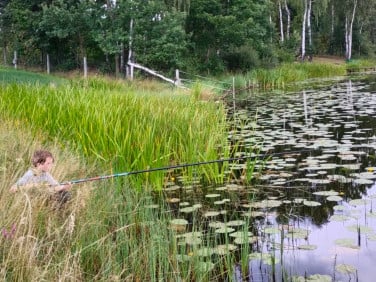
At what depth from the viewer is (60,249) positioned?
2.79 m

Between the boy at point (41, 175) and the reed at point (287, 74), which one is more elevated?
the reed at point (287, 74)

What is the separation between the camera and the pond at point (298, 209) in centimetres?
334

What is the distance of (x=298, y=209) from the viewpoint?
14.8 feet

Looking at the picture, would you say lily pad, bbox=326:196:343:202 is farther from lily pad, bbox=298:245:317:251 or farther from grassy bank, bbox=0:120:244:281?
grassy bank, bbox=0:120:244:281

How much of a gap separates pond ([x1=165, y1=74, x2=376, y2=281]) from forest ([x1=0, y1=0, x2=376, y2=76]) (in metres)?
14.4

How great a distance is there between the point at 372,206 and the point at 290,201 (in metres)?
0.80

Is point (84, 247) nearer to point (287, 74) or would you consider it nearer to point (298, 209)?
point (298, 209)

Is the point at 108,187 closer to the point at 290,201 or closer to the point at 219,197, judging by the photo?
the point at 219,197

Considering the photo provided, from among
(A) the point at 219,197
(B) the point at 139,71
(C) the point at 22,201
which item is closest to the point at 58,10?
(B) the point at 139,71

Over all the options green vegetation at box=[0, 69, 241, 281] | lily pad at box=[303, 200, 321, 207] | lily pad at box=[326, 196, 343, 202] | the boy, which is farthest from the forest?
the boy

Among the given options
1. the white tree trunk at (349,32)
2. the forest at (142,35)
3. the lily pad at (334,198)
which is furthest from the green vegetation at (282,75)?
the lily pad at (334,198)

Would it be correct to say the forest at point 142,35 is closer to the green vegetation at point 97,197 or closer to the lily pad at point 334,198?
the green vegetation at point 97,197

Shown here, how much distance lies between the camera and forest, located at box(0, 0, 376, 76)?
69.9 ft

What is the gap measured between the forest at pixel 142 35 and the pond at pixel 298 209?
14405 millimetres
